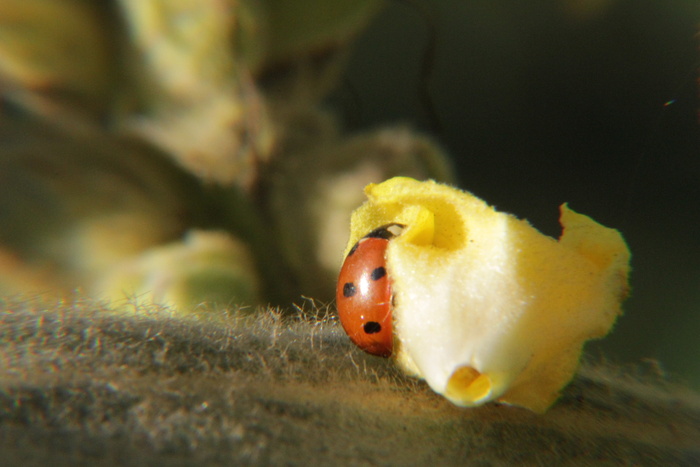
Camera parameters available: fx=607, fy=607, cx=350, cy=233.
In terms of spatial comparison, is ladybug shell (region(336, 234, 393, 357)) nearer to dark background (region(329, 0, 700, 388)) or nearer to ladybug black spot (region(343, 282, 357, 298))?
ladybug black spot (region(343, 282, 357, 298))

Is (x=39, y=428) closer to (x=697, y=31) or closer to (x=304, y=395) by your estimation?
(x=304, y=395)

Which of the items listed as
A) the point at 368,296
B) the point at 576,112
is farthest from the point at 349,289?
the point at 576,112

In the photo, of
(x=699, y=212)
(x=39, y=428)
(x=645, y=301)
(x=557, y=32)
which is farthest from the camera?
(x=557, y=32)

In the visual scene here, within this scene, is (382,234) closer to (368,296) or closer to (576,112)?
(368,296)

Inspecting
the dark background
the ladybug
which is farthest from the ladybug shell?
the dark background

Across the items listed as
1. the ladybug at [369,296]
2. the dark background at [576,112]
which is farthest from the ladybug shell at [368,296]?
the dark background at [576,112]

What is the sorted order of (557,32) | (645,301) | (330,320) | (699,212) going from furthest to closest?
(557,32) < (645,301) < (699,212) < (330,320)

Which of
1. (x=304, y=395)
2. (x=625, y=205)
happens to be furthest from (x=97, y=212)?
(x=625, y=205)
